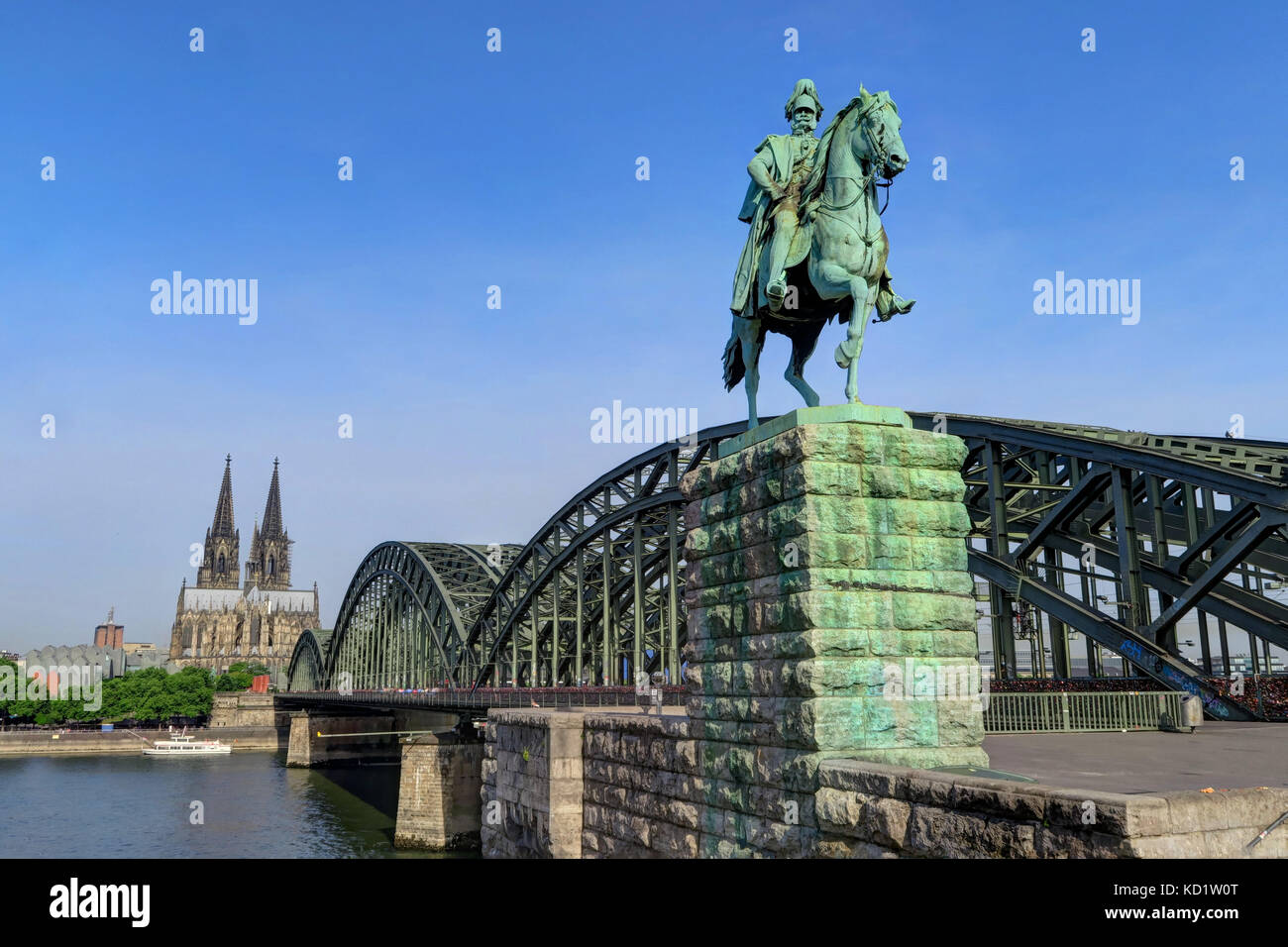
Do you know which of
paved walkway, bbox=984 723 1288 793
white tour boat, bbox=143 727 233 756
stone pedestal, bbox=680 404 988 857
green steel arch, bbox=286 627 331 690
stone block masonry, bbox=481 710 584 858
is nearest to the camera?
paved walkway, bbox=984 723 1288 793

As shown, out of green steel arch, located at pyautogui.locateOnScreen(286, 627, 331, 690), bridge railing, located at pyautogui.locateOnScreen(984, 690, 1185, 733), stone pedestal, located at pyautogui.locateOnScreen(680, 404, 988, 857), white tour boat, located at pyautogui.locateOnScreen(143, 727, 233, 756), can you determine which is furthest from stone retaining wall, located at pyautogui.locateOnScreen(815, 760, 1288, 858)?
green steel arch, located at pyautogui.locateOnScreen(286, 627, 331, 690)

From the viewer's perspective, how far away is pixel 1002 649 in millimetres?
29156

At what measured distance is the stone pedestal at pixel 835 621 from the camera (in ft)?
35.0

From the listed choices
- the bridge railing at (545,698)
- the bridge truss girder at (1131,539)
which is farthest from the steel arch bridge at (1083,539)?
the bridge railing at (545,698)

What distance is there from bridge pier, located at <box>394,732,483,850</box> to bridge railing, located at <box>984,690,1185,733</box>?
3062cm

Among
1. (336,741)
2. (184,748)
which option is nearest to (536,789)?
(336,741)

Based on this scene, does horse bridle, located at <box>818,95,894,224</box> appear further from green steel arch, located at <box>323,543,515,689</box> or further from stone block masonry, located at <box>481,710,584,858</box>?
green steel arch, located at <box>323,543,515,689</box>

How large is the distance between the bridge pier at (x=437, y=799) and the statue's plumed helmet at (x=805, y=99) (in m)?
37.9

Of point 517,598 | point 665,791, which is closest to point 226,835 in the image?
point 517,598

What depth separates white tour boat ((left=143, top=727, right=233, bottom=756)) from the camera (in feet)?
318

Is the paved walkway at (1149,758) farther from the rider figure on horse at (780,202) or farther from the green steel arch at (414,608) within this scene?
the green steel arch at (414,608)

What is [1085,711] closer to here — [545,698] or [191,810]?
[545,698]
